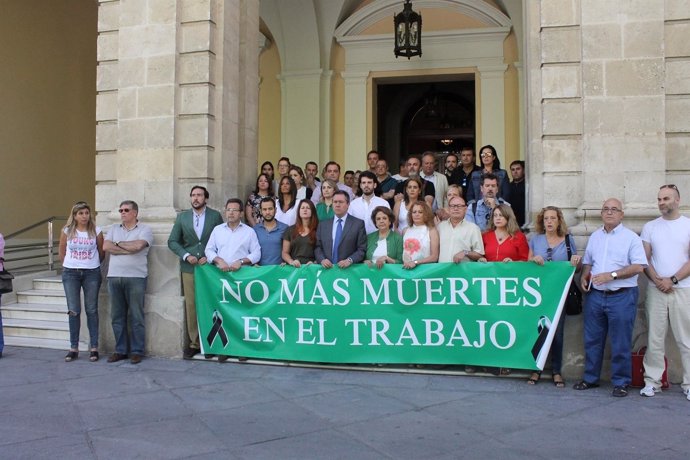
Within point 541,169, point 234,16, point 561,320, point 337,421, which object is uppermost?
point 234,16

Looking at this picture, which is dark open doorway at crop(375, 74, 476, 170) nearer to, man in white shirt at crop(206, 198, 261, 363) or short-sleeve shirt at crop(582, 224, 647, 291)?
man in white shirt at crop(206, 198, 261, 363)

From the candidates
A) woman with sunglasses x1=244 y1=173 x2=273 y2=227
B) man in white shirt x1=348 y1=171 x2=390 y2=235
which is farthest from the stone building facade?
man in white shirt x1=348 y1=171 x2=390 y2=235

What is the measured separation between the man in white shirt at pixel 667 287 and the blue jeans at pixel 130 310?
559 centimetres

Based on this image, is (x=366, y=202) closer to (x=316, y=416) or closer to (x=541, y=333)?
(x=541, y=333)

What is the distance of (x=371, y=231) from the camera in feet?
24.6

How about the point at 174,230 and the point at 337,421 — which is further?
the point at 174,230

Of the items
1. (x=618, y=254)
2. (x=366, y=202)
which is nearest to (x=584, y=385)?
(x=618, y=254)

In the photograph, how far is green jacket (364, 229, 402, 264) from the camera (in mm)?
6898

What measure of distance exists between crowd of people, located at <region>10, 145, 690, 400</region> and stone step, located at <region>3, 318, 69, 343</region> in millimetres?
983

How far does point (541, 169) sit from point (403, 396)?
10.00ft

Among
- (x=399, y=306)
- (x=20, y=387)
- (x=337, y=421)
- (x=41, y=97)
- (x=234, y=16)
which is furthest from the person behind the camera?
(x=41, y=97)

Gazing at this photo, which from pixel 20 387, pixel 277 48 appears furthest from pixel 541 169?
pixel 277 48

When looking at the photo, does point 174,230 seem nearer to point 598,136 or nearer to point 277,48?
point 598,136

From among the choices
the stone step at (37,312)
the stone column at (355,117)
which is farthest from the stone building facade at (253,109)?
the stone column at (355,117)
